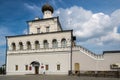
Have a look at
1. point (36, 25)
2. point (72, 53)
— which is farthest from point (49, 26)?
point (72, 53)

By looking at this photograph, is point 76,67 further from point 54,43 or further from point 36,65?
point 36,65

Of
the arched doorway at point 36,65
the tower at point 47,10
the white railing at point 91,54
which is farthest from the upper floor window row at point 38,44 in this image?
the tower at point 47,10

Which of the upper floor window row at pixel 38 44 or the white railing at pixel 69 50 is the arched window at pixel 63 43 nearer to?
the upper floor window row at pixel 38 44

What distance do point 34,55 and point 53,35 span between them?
5.78 meters

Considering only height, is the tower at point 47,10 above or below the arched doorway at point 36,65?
above

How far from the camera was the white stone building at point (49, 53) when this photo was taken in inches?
1348

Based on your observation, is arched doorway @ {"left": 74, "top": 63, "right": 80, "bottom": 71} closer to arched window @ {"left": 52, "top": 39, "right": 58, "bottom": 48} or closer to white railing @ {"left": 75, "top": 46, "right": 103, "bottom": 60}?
white railing @ {"left": 75, "top": 46, "right": 103, "bottom": 60}

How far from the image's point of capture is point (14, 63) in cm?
4019

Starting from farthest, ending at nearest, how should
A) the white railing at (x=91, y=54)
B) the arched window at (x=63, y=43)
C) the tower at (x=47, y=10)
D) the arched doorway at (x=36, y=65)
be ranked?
the tower at (x=47, y=10) < the arched doorway at (x=36, y=65) < the arched window at (x=63, y=43) < the white railing at (x=91, y=54)

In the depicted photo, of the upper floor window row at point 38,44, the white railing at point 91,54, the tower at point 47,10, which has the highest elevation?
the tower at point 47,10

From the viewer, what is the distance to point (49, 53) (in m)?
37.7

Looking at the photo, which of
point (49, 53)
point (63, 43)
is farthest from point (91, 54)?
point (49, 53)

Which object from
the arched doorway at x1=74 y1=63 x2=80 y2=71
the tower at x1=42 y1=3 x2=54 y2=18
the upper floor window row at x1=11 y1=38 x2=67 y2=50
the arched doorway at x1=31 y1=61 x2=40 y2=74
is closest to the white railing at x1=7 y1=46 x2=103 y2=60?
the upper floor window row at x1=11 y1=38 x2=67 y2=50

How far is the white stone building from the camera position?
34237mm
